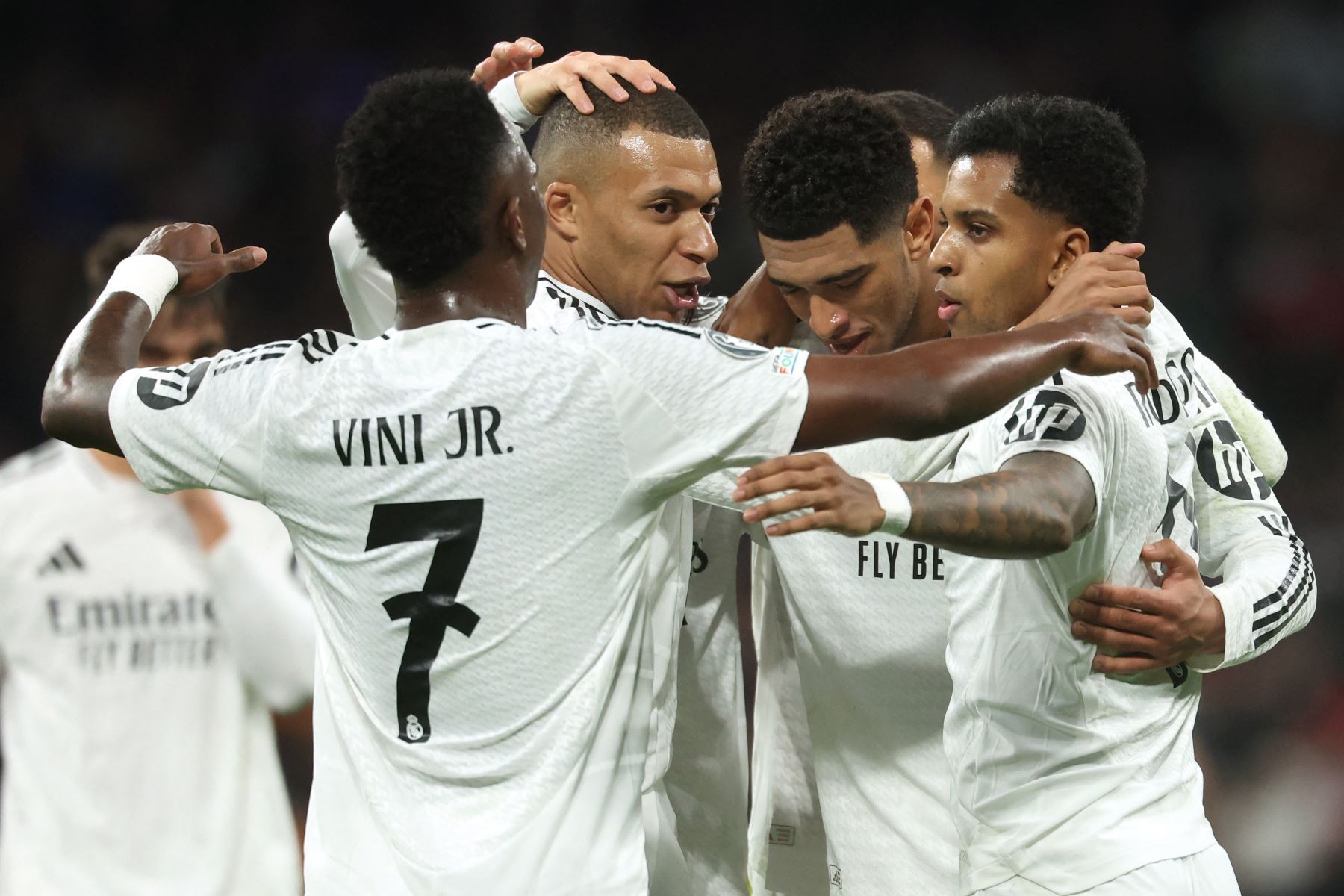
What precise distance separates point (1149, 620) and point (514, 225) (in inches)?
53.8

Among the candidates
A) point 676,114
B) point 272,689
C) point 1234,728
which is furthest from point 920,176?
point 1234,728

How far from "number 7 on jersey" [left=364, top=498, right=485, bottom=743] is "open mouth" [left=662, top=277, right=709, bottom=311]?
162 cm

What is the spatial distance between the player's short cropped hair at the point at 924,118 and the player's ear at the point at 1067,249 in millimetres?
1158

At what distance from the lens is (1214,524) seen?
347 centimetres

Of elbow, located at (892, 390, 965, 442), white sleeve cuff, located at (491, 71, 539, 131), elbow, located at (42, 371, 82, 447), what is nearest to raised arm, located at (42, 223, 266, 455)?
elbow, located at (42, 371, 82, 447)

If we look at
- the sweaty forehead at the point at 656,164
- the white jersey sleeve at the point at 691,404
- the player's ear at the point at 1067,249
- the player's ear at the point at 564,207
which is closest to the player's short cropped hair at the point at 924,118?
the sweaty forehead at the point at 656,164

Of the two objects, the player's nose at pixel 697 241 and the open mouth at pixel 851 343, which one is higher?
the player's nose at pixel 697 241

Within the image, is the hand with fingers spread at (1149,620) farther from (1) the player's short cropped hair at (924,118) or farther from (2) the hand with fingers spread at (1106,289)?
(1) the player's short cropped hair at (924,118)

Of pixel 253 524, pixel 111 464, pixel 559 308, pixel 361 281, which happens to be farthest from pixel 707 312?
pixel 111 464

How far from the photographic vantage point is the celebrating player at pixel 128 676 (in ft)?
12.6

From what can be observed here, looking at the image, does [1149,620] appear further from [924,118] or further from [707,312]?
[924,118]

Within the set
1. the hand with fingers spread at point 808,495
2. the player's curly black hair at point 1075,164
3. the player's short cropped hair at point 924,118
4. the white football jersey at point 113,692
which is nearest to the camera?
the hand with fingers spread at point 808,495

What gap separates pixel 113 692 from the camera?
3.83 meters

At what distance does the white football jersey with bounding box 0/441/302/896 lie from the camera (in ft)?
12.6
